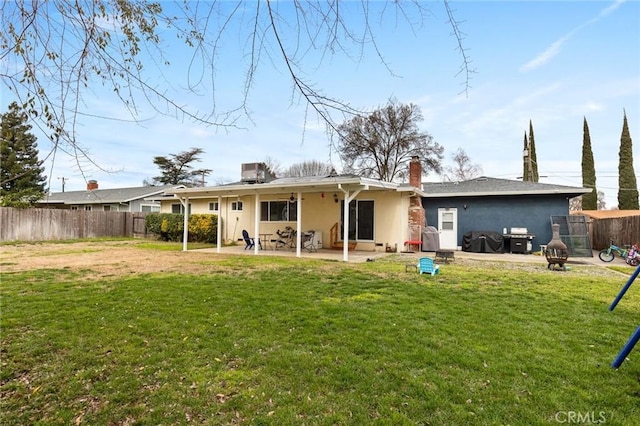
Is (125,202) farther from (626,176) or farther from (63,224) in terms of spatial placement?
(626,176)

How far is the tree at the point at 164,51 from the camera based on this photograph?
7.26ft

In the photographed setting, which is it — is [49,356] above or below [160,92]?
below

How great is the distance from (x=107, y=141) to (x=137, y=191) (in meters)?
24.6

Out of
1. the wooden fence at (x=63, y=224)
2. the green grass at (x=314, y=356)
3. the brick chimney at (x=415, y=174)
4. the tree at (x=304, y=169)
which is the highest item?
the tree at (x=304, y=169)

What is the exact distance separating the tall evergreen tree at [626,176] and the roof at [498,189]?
39.0ft

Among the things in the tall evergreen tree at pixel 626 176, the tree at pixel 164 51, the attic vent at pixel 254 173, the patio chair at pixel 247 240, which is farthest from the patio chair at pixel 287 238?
the tall evergreen tree at pixel 626 176

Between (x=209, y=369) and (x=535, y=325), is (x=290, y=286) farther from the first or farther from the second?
(x=535, y=325)

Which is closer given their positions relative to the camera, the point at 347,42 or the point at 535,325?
the point at 347,42

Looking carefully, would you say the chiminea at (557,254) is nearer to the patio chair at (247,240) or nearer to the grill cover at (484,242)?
the grill cover at (484,242)

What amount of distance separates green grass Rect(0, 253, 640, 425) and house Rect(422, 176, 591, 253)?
8229 mm

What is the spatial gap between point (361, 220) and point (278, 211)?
3.63 m

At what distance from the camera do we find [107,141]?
9.31 feet

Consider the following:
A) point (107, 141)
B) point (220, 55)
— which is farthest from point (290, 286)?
point (220, 55)

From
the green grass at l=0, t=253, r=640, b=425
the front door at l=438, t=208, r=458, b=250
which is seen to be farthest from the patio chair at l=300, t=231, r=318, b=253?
the green grass at l=0, t=253, r=640, b=425
